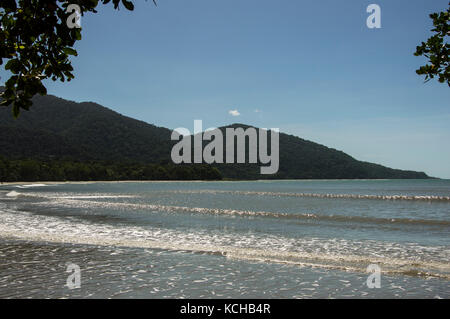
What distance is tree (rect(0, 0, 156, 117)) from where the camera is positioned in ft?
13.1

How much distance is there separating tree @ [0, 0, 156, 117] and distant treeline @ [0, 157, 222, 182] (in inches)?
4717

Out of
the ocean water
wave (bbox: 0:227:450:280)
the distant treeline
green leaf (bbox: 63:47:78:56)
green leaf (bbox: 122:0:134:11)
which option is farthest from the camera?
the distant treeline

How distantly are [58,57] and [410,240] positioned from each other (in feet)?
55.6

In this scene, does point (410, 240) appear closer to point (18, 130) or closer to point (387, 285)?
point (387, 285)

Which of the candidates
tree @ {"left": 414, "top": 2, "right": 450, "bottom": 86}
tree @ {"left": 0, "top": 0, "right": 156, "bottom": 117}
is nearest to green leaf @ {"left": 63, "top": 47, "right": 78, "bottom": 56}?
tree @ {"left": 0, "top": 0, "right": 156, "bottom": 117}

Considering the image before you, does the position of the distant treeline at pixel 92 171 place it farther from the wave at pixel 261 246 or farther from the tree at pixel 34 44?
the tree at pixel 34 44

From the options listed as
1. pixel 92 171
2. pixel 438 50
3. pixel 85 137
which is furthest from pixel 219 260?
pixel 85 137

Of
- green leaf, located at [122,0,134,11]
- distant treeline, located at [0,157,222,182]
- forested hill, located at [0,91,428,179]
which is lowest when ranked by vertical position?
distant treeline, located at [0,157,222,182]

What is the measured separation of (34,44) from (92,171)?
452ft

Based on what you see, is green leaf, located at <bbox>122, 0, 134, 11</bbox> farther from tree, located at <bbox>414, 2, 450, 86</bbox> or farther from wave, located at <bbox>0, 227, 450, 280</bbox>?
wave, located at <bbox>0, 227, 450, 280</bbox>

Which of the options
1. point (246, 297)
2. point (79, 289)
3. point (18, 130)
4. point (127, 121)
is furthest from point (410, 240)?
point (127, 121)

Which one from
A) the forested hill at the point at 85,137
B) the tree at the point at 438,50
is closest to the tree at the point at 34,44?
the tree at the point at 438,50

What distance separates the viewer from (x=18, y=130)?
147 metres

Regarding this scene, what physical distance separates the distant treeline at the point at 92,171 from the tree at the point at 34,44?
11980 centimetres
